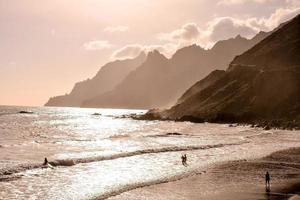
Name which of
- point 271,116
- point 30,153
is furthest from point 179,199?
point 271,116

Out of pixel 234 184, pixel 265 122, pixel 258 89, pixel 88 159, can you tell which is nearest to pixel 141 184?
pixel 234 184

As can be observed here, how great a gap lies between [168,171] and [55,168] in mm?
14112

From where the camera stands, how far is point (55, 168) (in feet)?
162

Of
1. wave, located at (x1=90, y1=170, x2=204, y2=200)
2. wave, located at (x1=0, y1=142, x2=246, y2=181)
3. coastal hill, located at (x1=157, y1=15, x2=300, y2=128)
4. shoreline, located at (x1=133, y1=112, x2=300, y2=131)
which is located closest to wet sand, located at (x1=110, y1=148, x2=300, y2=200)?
wave, located at (x1=90, y1=170, x2=204, y2=200)

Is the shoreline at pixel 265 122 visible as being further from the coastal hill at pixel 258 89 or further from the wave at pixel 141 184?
the wave at pixel 141 184

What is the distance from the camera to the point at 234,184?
39.3 meters

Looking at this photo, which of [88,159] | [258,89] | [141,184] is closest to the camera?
[141,184]

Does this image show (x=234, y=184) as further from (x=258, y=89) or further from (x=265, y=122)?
(x=258, y=89)

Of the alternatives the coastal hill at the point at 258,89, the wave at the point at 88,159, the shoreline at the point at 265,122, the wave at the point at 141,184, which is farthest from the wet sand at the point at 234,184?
the coastal hill at the point at 258,89

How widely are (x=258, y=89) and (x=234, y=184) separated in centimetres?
11622

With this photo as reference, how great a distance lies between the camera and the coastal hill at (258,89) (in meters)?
138

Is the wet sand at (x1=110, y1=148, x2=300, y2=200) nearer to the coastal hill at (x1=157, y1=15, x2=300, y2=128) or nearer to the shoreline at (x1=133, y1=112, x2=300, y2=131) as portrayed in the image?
the shoreline at (x1=133, y1=112, x2=300, y2=131)

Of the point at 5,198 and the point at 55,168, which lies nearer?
the point at 5,198

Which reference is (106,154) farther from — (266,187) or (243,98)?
(243,98)
